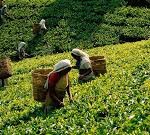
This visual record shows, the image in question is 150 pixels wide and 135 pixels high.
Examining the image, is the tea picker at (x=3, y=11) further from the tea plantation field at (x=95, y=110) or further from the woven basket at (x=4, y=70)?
the tea plantation field at (x=95, y=110)

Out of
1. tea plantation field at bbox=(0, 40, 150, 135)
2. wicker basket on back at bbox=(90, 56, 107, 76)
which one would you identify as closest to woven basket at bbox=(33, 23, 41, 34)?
tea plantation field at bbox=(0, 40, 150, 135)

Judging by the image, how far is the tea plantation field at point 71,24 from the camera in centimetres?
3931

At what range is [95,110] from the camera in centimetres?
1225

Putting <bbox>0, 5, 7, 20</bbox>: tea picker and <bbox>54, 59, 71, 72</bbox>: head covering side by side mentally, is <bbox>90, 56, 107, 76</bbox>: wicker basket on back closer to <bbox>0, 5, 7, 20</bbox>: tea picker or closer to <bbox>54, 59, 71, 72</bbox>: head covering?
<bbox>54, 59, 71, 72</bbox>: head covering

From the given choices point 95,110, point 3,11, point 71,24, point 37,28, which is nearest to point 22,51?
point 37,28

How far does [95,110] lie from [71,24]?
31.3 metres

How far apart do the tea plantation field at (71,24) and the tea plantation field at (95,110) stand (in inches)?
807

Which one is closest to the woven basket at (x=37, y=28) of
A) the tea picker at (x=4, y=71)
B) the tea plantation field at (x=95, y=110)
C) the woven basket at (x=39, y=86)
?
the tea picker at (x=4, y=71)

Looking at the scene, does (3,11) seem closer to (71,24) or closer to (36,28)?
(36,28)

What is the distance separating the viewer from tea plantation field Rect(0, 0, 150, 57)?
3931 centimetres

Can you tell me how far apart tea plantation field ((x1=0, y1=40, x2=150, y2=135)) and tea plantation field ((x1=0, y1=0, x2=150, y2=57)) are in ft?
67.2

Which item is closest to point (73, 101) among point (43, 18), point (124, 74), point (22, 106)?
point (22, 106)

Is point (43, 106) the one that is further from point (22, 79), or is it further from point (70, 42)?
point (70, 42)

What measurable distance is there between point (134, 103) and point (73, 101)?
2709 mm
